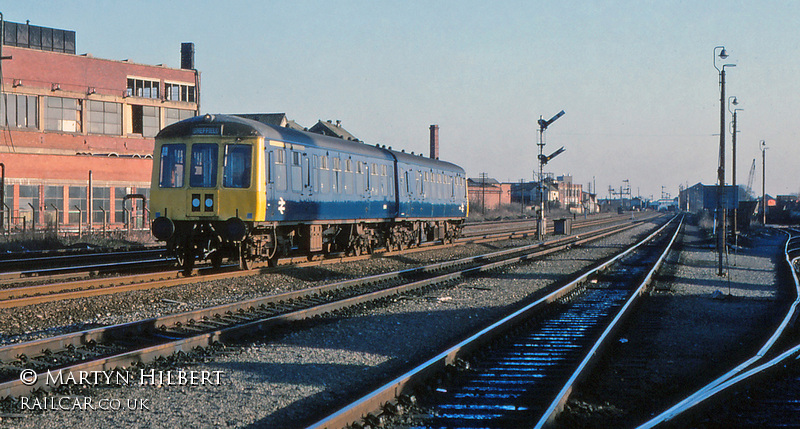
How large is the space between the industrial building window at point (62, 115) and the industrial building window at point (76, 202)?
10582 mm

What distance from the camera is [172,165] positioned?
1567 cm

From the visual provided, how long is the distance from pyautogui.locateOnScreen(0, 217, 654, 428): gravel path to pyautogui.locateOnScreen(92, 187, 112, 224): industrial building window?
100 feet

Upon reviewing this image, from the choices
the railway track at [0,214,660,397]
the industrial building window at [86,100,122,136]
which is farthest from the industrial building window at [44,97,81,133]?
the railway track at [0,214,660,397]

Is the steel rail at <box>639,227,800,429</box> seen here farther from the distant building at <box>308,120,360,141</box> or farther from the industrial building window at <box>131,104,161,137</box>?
the distant building at <box>308,120,360,141</box>

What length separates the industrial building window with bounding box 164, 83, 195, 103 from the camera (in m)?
58.9

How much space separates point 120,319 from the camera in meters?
10.5

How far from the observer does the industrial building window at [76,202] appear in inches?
1607

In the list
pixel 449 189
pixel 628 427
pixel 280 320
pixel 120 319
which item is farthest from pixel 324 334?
pixel 449 189

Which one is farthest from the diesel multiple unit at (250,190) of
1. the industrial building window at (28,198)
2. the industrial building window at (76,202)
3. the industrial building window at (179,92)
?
the industrial building window at (179,92)

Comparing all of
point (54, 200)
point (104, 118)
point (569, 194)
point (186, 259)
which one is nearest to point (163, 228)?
point (186, 259)

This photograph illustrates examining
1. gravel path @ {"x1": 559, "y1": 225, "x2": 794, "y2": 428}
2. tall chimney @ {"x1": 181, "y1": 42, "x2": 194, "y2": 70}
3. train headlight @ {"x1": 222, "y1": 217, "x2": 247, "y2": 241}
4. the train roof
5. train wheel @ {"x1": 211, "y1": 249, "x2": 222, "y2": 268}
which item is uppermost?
tall chimney @ {"x1": 181, "y1": 42, "x2": 194, "y2": 70}

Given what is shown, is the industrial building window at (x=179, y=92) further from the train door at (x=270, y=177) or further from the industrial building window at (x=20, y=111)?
the train door at (x=270, y=177)

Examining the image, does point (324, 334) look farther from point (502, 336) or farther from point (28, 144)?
point (28, 144)

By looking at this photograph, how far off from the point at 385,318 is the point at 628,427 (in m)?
5.76
